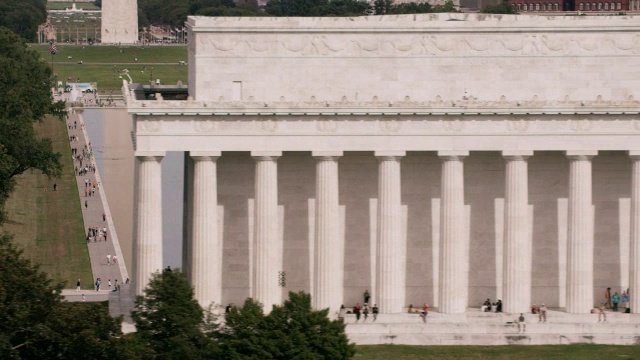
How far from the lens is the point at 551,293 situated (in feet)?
308

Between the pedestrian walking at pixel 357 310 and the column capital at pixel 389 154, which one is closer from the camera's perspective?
the pedestrian walking at pixel 357 310

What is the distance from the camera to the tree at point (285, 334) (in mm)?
77312

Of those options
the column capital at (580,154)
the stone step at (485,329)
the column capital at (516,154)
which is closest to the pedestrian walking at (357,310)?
the stone step at (485,329)

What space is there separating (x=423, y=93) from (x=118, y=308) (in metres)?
16.5

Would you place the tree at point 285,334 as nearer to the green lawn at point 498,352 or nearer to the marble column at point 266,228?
the green lawn at point 498,352

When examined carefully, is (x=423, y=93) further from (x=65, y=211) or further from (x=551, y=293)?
(x=65, y=211)

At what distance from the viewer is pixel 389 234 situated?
9131 centimetres

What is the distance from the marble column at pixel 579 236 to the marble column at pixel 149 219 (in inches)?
700

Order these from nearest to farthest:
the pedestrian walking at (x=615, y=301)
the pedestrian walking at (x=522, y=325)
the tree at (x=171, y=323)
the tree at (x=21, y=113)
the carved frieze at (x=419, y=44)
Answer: the tree at (x=171, y=323) < the pedestrian walking at (x=522, y=325) < the carved frieze at (x=419, y=44) < the pedestrian walking at (x=615, y=301) < the tree at (x=21, y=113)

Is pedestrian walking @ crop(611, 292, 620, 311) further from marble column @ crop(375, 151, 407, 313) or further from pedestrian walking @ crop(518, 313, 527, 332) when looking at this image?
marble column @ crop(375, 151, 407, 313)

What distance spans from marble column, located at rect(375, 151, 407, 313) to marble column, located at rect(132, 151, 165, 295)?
9.46 meters

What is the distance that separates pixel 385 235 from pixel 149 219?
10.1m

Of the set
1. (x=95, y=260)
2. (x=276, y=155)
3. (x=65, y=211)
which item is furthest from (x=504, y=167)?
(x=65, y=211)

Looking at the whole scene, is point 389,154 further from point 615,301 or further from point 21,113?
point 21,113
